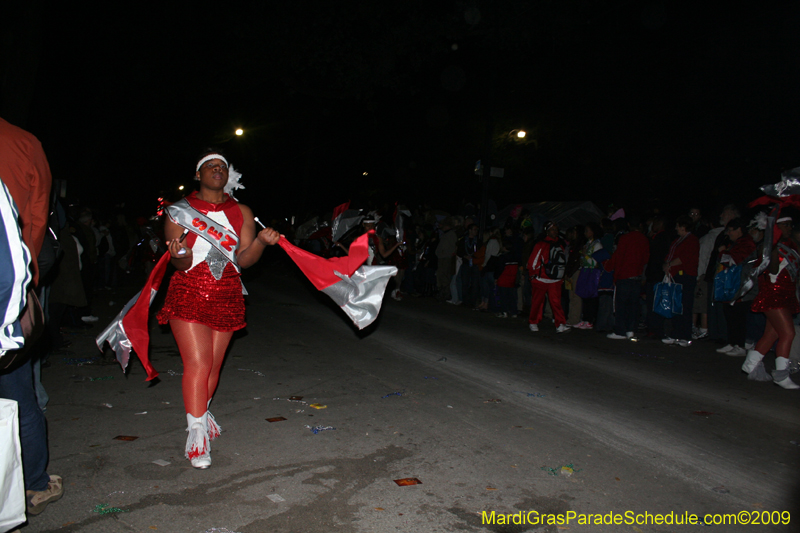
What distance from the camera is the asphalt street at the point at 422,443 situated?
3.21 meters

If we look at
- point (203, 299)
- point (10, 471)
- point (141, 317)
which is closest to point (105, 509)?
point (10, 471)

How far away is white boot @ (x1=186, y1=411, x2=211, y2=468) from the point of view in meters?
3.71

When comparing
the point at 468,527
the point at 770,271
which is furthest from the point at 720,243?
the point at 468,527

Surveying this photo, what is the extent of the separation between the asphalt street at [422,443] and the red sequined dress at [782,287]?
89 cm

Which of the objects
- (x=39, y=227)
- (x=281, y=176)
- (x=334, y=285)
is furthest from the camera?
(x=281, y=176)

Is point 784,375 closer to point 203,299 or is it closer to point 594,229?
point 594,229

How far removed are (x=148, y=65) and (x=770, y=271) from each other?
62.9 ft

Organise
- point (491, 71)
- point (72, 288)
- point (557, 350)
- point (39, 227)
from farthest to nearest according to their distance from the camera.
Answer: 1. point (491, 71)
2. point (557, 350)
3. point (72, 288)
4. point (39, 227)

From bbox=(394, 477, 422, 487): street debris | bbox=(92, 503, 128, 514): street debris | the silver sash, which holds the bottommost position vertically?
bbox=(92, 503, 128, 514): street debris

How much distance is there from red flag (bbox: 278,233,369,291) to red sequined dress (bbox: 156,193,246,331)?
52 centimetres

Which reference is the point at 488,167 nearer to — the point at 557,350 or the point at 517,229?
the point at 517,229

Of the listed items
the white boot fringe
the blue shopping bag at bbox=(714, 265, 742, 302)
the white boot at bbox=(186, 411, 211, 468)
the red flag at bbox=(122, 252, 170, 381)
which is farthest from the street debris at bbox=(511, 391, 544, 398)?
the blue shopping bag at bbox=(714, 265, 742, 302)

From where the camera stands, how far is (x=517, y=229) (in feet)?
41.4

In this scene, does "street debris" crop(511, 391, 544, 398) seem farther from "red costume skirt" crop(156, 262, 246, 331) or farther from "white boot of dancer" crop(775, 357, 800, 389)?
"red costume skirt" crop(156, 262, 246, 331)
